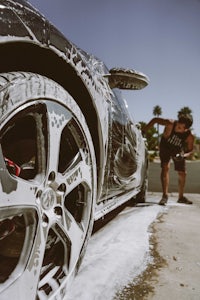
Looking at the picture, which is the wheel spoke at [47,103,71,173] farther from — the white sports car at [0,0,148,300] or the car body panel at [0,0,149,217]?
the car body panel at [0,0,149,217]

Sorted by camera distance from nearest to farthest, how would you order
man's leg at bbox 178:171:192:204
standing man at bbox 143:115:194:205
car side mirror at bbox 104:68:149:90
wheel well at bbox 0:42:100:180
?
wheel well at bbox 0:42:100:180, car side mirror at bbox 104:68:149:90, man's leg at bbox 178:171:192:204, standing man at bbox 143:115:194:205

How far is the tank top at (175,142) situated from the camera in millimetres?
4840

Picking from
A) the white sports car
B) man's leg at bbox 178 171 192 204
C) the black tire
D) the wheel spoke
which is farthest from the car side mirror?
man's leg at bbox 178 171 192 204

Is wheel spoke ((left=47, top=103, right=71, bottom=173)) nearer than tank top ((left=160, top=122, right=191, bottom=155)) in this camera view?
Yes

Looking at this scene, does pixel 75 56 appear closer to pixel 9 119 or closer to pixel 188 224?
pixel 9 119

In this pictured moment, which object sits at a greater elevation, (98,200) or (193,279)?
(98,200)

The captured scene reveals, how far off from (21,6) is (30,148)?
72cm

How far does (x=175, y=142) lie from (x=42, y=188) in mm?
4038

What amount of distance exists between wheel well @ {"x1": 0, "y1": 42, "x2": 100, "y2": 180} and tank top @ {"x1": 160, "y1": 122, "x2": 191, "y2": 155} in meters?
3.42

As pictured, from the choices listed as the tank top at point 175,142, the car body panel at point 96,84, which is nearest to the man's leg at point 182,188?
the tank top at point 175,142

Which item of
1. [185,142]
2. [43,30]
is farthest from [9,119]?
[185,142]

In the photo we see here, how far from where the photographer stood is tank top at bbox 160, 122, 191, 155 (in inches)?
191

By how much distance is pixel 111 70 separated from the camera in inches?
81.7

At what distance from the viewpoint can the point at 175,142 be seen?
4.86 m
